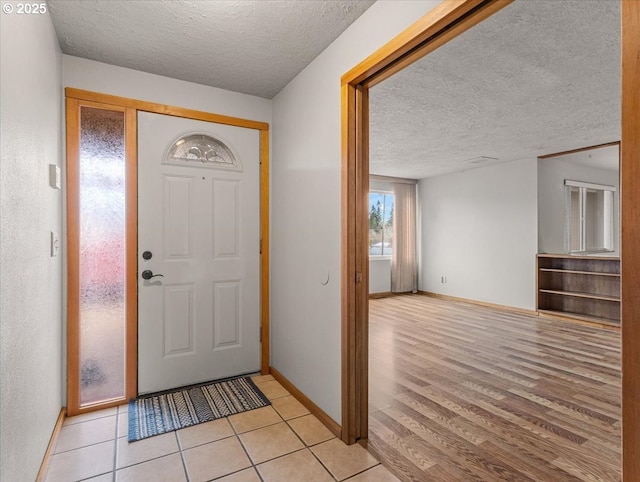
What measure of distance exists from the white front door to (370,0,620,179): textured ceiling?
5.10 feet

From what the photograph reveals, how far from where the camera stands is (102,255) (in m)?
2.56

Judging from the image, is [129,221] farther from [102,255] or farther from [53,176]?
[53,176]

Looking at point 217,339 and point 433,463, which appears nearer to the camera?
point 433,463

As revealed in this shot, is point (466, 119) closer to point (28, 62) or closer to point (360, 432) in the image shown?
point (360, 432)

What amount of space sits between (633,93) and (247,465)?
2228 millimetres

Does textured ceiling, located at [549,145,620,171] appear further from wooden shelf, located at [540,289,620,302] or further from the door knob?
the door knob

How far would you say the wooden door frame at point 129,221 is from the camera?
7.94ft

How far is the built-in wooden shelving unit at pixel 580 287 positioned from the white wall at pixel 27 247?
608cm

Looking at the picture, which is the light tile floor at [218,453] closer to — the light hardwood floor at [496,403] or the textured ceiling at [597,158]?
the light hardwood floor at [496,403]

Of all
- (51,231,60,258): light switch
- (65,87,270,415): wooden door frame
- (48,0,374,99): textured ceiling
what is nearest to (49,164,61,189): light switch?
(51,231,60,258): light switch

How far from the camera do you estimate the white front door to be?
2.71 meters

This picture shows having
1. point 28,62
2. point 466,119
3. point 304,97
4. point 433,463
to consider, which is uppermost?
point 466,119

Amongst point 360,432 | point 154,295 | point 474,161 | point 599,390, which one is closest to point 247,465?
point 360,432

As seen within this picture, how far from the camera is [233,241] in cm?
303
